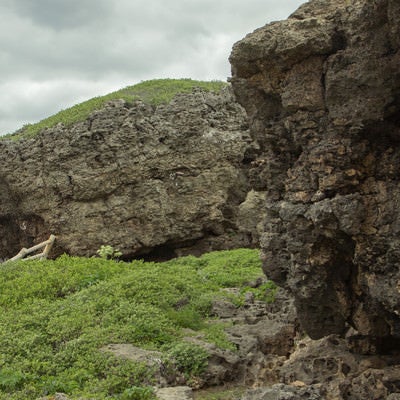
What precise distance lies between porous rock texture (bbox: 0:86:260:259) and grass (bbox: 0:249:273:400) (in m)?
5.98

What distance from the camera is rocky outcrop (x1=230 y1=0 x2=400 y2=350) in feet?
23.7

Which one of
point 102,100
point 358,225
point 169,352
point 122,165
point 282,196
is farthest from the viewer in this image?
point 102,100

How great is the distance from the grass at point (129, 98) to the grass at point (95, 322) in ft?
32.2

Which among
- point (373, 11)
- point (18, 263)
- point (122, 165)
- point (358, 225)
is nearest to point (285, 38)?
point (373, 11)

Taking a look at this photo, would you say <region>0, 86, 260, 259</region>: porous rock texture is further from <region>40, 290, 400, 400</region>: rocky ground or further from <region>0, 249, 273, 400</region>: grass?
<region>40, 290, 400, 400</region>: rocky ground

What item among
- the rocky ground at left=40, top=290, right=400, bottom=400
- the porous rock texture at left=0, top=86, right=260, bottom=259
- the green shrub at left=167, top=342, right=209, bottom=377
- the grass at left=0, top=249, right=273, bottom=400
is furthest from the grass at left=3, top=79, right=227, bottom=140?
the green shrub at left=167, top=342, right=209, bottom=377

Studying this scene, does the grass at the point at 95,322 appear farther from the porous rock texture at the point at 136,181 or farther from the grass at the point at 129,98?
the grass at the point at 129,98

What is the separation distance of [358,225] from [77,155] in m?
19.6

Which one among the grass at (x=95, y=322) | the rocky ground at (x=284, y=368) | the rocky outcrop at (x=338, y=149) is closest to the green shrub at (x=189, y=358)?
the grass at (x=95, y=322)

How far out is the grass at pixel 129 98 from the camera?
86.6 ft

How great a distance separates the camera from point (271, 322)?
13703 mm

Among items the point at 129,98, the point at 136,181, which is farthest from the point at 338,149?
the point at 129,98

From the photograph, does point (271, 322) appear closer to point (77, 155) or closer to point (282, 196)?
point (282, 196)

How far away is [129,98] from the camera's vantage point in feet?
87.2
